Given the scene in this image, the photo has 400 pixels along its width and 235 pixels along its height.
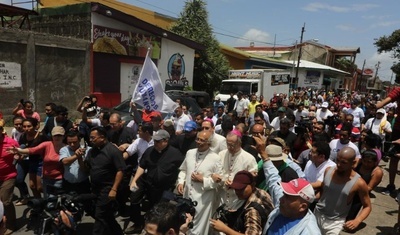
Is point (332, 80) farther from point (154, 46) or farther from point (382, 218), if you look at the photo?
point (382, 218)

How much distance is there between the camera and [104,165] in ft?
13.7

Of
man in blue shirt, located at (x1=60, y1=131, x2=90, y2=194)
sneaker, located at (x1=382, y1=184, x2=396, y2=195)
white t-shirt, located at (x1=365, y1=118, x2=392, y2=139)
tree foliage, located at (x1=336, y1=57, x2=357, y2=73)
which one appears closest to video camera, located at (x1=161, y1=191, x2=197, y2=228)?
man in blue shirt, located at (x1=60, y1=131, x2=90, y2=194)

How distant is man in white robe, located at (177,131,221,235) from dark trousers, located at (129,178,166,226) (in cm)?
60

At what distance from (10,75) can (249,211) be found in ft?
41.5

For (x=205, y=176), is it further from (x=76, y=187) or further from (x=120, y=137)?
(x=120, y=137)

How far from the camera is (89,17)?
15.4 meters

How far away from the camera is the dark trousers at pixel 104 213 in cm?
421

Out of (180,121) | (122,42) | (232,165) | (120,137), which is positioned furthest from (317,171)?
(122,42)

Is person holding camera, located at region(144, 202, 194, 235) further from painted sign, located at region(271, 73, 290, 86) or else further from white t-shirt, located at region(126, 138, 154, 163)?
painted sign, located at region(271, 73, 290, 86)

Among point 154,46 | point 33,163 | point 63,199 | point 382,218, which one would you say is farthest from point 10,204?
point 154,46

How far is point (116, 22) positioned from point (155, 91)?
10.9 m

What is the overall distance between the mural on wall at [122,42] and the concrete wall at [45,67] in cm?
80

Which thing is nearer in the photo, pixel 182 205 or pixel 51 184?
pixel 182 205

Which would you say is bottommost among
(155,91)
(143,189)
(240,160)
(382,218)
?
(382,218)
